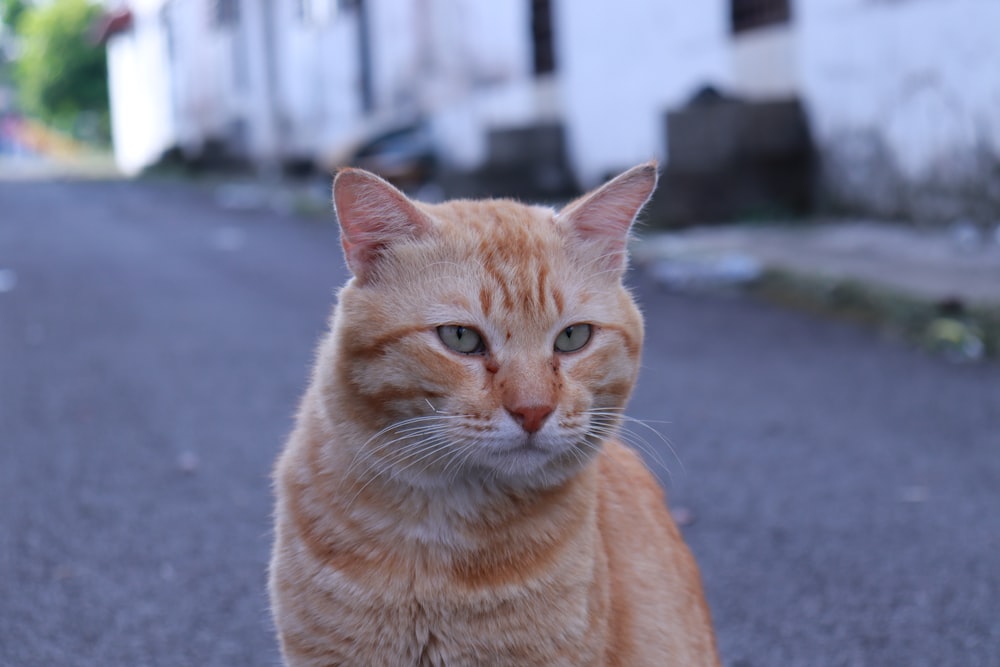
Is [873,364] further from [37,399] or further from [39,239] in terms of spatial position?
[39,239]

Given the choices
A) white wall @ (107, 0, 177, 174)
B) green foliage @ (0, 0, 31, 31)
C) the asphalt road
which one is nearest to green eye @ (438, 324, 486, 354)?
the asphalt road

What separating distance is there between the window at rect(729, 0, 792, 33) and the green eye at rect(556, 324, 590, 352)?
7.72 m

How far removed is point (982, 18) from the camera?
7.00 m

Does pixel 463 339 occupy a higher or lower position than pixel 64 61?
lower

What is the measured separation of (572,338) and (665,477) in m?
2.06

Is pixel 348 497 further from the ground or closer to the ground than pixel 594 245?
closer to the ground

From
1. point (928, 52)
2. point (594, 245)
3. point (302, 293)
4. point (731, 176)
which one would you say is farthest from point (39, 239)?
point (594, 245)

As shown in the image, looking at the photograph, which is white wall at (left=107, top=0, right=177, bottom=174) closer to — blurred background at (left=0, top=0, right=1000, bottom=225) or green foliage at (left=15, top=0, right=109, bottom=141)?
green foliage at (left=15, top=0, right=109, bottom=141)

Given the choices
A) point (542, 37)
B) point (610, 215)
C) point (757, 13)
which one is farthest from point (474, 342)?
point (542, 37)

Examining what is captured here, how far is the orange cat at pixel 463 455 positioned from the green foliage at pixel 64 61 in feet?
132

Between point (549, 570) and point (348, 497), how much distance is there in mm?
347

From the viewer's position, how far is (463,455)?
5.84ft

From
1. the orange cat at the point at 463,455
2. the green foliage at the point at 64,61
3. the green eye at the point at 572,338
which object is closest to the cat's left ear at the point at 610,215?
the orange cat at the point at 463,455

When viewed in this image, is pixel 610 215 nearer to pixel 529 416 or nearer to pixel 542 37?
pixel 529 416
